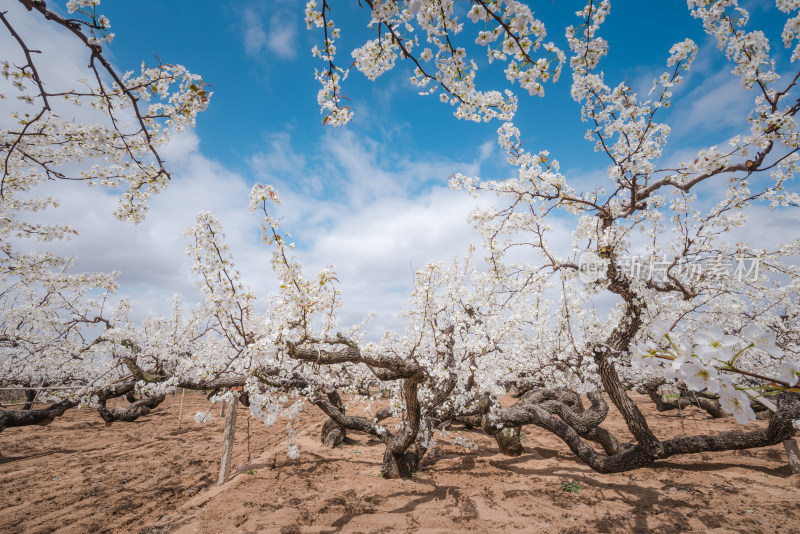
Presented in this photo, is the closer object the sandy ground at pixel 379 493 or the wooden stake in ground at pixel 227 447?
the sandy ground at pixel 379 493

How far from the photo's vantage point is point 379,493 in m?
5.66

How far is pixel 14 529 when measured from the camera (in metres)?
5.11

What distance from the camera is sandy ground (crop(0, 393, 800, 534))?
473 centimetres

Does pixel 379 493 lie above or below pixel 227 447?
below

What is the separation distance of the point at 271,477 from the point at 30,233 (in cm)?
640

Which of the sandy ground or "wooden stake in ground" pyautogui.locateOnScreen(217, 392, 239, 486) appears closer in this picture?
the sandy ground

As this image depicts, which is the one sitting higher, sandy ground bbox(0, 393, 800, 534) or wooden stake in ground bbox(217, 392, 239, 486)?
wooden stake in ground bbox(217, 392, 239, 486)

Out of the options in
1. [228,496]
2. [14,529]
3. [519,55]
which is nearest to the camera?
[519,55]

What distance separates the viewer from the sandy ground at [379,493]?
4.73 m

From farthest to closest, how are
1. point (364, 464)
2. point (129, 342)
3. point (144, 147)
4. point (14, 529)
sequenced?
point (129, 342), point (364, 464), point (14, 529), point (144, 147)

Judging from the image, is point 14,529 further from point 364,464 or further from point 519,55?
point 519,55

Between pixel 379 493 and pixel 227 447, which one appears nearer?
pixel 379 493

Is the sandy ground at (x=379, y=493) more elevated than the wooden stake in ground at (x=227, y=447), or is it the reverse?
the wooden stake in ground at (x=227, y=447)

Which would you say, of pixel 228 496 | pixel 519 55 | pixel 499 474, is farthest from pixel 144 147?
pixel 499 474
